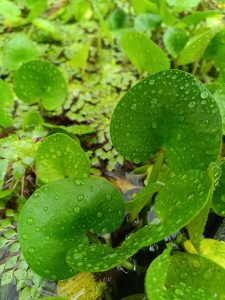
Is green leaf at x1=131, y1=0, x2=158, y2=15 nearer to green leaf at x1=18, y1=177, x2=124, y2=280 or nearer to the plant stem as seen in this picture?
the plant stem

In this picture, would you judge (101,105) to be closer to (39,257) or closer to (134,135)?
(134,135)

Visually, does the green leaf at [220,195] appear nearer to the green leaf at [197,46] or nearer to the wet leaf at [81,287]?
the wet leaf at [81,287]

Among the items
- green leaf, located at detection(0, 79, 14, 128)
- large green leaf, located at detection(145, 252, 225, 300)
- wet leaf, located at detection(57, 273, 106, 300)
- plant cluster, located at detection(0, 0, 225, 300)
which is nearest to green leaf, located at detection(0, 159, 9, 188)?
plant cluster, located at detection(0, 0, 225, 300)

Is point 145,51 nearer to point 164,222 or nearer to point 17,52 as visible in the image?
point 17,52

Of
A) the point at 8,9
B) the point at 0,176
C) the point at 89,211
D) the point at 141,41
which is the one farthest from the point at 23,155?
the point at 8,9

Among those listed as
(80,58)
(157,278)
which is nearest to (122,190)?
(157,278)

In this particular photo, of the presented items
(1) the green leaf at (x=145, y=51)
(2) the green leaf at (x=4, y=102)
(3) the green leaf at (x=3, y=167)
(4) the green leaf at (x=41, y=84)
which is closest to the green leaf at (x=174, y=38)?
(1) the green leaf at (x=145, y=51)
